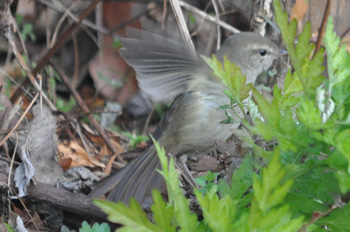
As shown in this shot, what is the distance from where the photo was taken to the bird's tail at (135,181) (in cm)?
338

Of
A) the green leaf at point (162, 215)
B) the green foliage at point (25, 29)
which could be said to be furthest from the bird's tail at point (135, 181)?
the green foliage at point (25, 29)

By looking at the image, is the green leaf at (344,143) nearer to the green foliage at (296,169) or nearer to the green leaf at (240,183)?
the green foliage at (296,169)

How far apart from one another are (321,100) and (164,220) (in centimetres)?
44

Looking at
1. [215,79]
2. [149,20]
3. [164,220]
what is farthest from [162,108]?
[164,220]

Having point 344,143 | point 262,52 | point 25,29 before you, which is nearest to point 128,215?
point 344,143

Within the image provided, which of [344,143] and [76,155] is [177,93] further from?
[344,143]

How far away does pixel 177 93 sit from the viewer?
3400 mm

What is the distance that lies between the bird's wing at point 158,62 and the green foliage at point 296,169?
1489mm

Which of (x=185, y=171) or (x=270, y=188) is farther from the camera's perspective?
(x=185, y=171)

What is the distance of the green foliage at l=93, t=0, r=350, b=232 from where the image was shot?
124 centimetres

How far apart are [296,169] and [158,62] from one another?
1807 mm

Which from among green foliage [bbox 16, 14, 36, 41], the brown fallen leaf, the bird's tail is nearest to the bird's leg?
the bird's tail

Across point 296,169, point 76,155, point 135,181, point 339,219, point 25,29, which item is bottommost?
point 76,155

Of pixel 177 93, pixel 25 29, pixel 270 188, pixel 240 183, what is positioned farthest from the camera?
pixel 25 29
